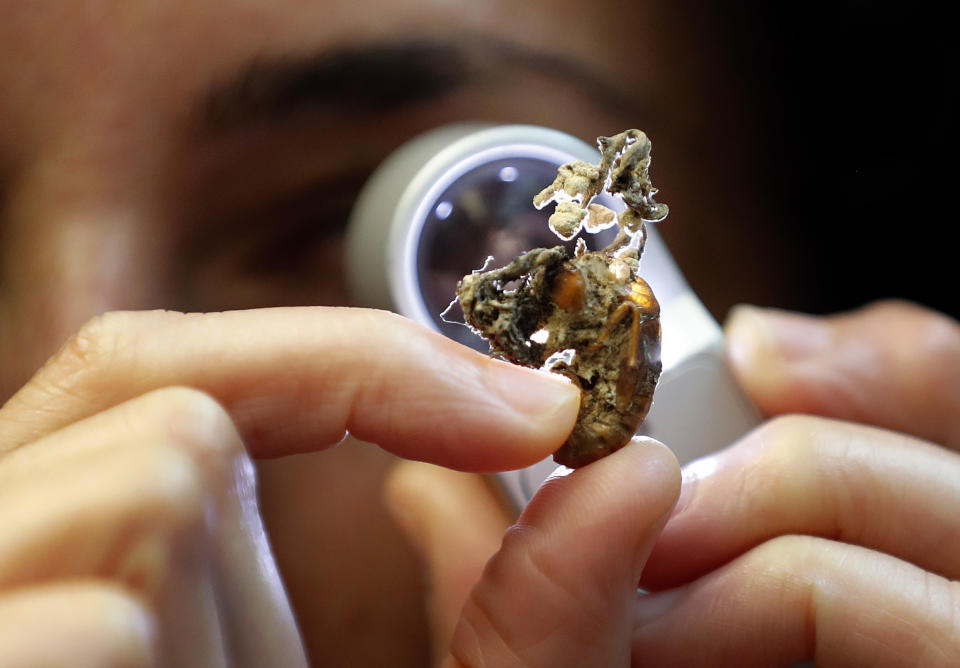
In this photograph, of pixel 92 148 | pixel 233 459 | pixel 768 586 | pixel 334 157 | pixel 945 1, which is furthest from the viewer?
pixel 945 1

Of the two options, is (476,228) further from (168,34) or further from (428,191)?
(168,34)

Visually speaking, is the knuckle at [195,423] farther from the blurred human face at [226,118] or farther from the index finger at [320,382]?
the blurred human face at [226,118]

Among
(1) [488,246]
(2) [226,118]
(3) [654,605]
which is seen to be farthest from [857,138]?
(2) [226,118]

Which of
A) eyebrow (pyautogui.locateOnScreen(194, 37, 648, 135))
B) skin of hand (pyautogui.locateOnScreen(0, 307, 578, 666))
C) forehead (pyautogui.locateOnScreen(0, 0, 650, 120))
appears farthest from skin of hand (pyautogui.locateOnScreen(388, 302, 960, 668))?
forehead (pyautogui.locateOnScreen(0, 0, 650, 120))

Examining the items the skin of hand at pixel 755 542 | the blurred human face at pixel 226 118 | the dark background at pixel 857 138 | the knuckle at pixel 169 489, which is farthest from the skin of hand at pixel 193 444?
the dark background at pixel 857 138

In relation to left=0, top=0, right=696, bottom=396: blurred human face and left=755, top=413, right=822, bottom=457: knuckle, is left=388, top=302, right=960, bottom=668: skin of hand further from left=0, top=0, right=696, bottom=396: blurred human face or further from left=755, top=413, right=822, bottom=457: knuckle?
left=0, top=0, right=696, bottom=396: blurred human face

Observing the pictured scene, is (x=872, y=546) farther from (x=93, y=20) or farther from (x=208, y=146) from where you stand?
(x=93, y=20)

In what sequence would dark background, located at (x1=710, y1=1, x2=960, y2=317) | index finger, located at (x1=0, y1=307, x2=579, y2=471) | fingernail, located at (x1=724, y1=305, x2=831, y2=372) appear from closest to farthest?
index finger, located at (x1=0, y1=307, x2=579, y2=471) < fingernail, located at (x1=724, y1=305, x2=831, y2=372) < dark background, located at (x1=710, y1=1, x2=960, y2=317)

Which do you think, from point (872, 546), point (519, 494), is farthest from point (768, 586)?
point (519, 494)
